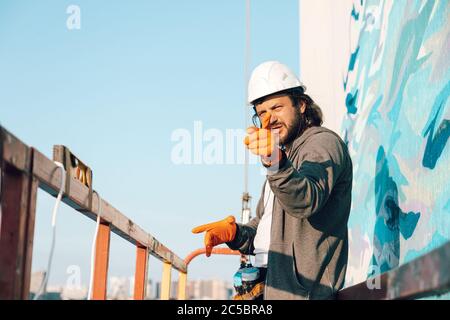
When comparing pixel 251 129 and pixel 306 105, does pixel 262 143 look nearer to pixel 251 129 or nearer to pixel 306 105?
pixel 251 129

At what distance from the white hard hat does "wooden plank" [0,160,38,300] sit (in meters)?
1.57

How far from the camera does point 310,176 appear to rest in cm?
211

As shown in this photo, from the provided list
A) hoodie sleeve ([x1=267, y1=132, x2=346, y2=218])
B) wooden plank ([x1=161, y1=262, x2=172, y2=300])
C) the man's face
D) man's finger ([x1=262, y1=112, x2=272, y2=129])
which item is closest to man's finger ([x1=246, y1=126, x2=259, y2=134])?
hoodie sleeve ([x1=267, y1=132, x2=346, y2=218])

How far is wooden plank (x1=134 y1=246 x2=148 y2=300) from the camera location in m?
2.98

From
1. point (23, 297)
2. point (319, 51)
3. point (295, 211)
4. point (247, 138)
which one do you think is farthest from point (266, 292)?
point (319, 51)

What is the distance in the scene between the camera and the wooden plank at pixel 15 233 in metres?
1.32

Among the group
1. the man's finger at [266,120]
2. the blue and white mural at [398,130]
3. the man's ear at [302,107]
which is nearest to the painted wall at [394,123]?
the blue and white mural at [398,130]

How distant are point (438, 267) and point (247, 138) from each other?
1.13 meters

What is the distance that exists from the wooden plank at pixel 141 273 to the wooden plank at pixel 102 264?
71 cm

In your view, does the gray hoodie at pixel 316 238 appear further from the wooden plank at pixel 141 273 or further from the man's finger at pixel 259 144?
the wooden plank at pixel 141 273

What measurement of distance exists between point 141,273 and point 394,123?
160cm

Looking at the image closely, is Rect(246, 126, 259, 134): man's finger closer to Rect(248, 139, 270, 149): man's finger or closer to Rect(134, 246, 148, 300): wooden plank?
Rect(248, 139, 270, 149): man's finger

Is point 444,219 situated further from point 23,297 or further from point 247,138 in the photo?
point 23,297

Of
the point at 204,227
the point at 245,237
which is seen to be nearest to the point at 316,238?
the point at 204,227
